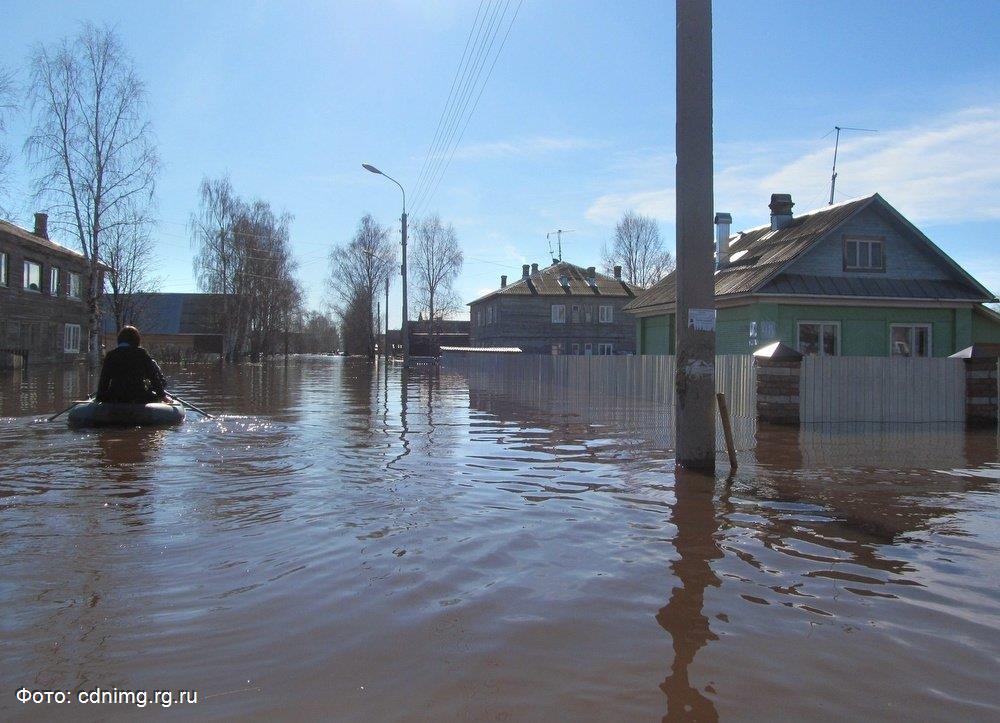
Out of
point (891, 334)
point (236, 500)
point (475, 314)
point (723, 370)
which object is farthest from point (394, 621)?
point (475, 314)

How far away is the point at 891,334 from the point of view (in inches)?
1011

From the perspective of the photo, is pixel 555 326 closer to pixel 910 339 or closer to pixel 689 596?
pixel 910 339

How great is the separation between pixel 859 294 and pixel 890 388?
11.0m

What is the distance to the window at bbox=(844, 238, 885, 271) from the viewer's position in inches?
1011

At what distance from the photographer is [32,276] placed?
1515 inches

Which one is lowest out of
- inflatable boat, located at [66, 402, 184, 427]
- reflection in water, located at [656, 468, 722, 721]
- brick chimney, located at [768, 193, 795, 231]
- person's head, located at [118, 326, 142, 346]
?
reflection in water, located at [656, 468, 722, 721]

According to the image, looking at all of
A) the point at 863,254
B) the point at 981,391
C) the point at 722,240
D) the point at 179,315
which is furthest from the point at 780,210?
the point at 179,315

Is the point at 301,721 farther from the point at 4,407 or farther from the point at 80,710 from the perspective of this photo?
the point at 4,407

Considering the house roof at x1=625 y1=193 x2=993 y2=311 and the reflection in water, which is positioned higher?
the house roof at x1=625 y1=193 x2=993 y2=311

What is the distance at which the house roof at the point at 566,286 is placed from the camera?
56375mm

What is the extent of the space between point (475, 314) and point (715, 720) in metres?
63.4

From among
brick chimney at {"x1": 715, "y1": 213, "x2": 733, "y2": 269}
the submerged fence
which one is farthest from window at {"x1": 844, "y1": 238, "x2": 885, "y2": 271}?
the submerged fence

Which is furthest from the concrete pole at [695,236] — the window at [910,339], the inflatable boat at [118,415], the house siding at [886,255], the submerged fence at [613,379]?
the window at [910,339]

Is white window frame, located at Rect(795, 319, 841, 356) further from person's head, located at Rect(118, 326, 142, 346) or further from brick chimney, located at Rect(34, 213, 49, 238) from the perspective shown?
brick chimney, located at Rect(34, 213, 49, 238)
